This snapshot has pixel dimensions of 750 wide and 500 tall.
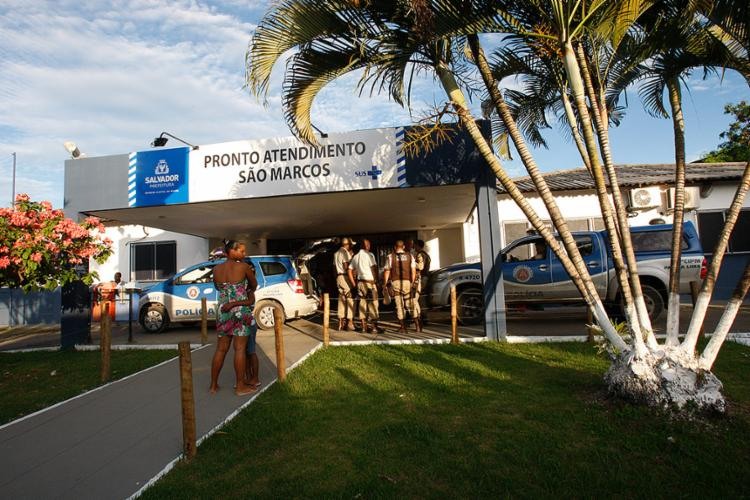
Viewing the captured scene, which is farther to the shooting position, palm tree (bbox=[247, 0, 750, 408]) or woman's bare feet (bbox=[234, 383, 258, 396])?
woman's bare feet (bbox=[234, 383, 258, 396])

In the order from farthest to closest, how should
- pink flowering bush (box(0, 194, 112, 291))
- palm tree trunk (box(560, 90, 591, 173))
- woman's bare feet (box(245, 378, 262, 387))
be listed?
pink flowering bush (box(0, 194, 112, 291))
woman's bare feet (box(245, 378, 262, 387))
palm tree trunk (box(560, 90, 591, 173))

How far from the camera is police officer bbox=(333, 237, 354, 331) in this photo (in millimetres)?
9344

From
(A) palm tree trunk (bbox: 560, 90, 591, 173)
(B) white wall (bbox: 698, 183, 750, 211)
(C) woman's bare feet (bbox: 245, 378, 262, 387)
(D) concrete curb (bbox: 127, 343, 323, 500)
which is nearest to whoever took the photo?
(D) concrete curb (bbox: 127, 343, 323, 500)

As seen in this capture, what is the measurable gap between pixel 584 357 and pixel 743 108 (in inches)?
792

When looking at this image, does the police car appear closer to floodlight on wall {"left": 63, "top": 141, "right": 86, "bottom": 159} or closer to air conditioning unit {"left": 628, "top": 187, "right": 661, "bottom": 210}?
→ floodlight on wall {"left": 63, "top": 141, "right": 86, "bottom": 159}

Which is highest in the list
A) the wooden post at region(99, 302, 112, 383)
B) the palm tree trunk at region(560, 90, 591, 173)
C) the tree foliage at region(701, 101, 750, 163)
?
the tree foliage at region(701, 101, 750, 163)

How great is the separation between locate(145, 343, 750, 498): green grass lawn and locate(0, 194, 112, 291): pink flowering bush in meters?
3.78

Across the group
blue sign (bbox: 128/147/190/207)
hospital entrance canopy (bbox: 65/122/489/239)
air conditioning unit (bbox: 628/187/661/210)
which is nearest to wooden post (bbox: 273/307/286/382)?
hospital entrance canopy (bbox: 65/122/489/239)

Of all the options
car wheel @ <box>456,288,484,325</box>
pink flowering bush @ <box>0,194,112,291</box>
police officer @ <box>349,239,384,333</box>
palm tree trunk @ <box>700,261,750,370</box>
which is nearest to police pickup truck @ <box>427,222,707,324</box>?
car wheel @ <box>456,288,484,325</box>

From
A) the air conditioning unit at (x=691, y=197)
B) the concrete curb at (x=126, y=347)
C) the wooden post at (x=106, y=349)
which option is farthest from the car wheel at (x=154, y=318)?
the air conditioning unit at (x=691, y=197)

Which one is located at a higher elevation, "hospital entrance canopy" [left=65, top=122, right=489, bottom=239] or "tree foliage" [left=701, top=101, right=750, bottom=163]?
"tree foliage" [left=701, top=101, right=750, bottom=163]

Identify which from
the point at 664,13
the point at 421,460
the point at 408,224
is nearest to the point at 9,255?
the point at 421,460

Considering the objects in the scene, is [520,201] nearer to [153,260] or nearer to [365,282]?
[365,282]

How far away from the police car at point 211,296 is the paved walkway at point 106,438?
146 inches
